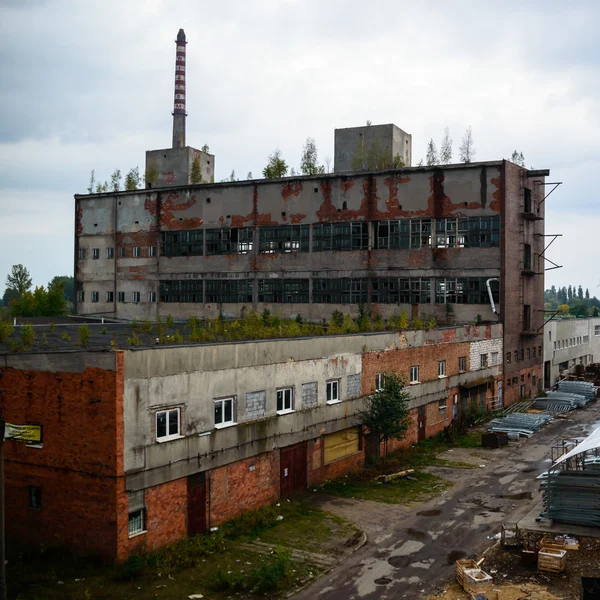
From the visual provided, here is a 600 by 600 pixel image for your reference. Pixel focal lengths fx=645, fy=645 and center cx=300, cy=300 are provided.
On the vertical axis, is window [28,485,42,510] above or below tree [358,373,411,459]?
below

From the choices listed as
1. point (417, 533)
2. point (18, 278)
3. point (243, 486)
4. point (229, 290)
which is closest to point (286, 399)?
point (243, 486)

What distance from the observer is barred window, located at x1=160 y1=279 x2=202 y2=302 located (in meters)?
49.9

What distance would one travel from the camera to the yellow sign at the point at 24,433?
17.0 metres

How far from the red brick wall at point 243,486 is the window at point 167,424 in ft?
6.81

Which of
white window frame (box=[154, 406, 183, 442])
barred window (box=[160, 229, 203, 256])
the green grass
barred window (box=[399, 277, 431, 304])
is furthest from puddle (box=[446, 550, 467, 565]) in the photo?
barred window (box=[160, 229, 203, 256])

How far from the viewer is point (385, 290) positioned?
143 ft

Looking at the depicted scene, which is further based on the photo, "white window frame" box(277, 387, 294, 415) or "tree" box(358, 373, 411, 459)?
"tree" box(358, 373, 411, 459)

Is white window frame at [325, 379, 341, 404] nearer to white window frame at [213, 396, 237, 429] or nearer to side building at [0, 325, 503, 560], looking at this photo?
side building at [0, 325, 503, 560]

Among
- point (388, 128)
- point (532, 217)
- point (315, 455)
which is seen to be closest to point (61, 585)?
Answer: point (315, 455)

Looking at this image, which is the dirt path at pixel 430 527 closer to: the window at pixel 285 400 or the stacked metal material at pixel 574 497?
the stacked metal material at pixel 574 497

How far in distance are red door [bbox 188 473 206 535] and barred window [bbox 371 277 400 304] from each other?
27009 millimetres

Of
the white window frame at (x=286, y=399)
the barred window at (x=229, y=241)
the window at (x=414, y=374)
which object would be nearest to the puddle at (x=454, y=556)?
the white window frame at (x=286, y=399)

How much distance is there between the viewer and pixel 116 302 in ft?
175

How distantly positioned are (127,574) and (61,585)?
1.47 m
